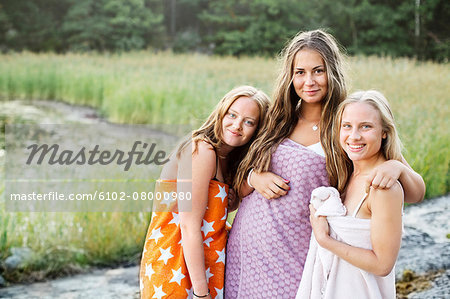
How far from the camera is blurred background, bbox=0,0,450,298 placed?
11.3 feet

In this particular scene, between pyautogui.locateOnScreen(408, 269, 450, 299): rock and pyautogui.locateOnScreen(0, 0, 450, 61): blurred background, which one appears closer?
pyautogui.locateOnScreen(408, 269, 450, 299): rock

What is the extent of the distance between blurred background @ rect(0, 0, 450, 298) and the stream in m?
0.03

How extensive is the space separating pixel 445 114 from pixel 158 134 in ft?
13.2

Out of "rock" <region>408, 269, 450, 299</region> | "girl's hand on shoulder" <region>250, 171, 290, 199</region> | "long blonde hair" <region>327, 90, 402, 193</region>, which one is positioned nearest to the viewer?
"long blonde hair" <region>327, 90, 402, 193</region>

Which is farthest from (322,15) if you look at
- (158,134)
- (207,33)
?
(158,134)

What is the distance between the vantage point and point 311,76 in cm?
182

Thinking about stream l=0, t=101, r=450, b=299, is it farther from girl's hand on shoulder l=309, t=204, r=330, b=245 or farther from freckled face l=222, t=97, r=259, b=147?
freckled face l=222, t=97, r=259, b=147

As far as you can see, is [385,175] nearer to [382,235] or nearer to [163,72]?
[382,235]

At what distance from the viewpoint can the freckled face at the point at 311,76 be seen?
A: 181 centimetres

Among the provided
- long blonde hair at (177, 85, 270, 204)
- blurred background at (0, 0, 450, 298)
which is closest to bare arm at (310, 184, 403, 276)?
long blonde hair at (177, 85, 270, 204)

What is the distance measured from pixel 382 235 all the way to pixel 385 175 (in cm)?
17

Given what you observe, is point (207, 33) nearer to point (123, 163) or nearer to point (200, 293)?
point (123, 163)

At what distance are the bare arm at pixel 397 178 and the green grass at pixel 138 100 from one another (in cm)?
56

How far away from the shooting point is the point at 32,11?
19234 millimetres
